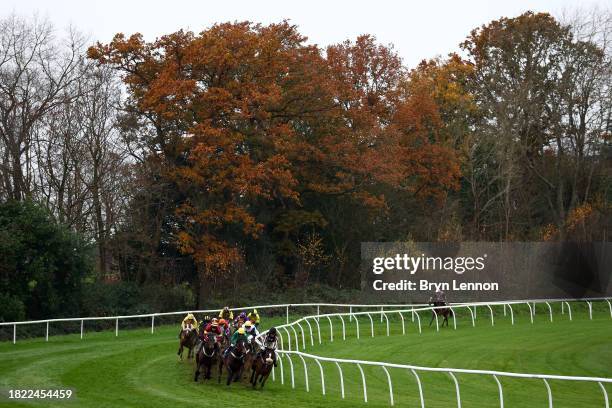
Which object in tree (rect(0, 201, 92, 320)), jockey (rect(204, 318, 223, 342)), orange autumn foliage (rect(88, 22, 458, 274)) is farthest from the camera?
orange autumn foliage (rect(88, 22, 458, 274))

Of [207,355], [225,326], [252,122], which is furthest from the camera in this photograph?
[252,122]

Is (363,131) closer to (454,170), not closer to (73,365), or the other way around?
(454,170)

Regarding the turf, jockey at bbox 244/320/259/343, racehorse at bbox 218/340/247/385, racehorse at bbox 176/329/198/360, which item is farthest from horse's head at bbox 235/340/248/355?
racehorse at bbox 176/329/198/360

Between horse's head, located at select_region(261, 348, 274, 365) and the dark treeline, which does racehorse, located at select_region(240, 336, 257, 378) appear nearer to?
horse's head, located at select_region(261, 348, 274, 365)

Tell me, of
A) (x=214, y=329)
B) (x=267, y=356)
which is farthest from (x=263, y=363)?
(x=214, y=329)

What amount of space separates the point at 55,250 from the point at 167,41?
9.90 meters

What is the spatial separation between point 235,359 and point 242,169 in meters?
18.8

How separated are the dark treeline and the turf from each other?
219 inches

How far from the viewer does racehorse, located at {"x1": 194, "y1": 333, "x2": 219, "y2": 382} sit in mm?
19141

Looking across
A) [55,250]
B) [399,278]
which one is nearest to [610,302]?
[399,278]

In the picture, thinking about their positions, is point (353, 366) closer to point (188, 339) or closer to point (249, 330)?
point (249, 330)

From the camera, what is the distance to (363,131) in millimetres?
42594

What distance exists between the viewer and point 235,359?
61.4ft

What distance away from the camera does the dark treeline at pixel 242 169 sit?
36125 millimetres
